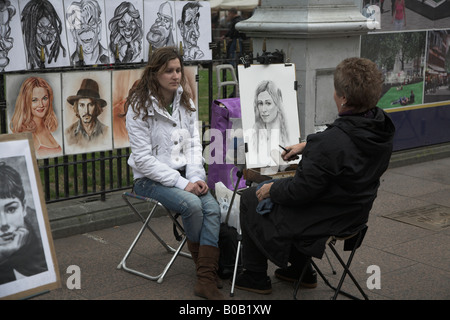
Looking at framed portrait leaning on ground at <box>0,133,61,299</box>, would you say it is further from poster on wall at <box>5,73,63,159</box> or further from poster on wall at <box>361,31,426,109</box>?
poster on wall at <box>361,31,426,109</box>

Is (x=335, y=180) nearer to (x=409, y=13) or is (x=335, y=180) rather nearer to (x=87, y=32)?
(x=87, y=32)

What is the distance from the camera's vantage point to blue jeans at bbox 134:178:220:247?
4.47 m

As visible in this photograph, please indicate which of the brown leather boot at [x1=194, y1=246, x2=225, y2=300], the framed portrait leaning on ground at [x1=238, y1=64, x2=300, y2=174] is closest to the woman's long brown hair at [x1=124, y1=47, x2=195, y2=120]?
the framed portrait leaning on ground at [x1=238, y1=64, x2=300, y2=174]

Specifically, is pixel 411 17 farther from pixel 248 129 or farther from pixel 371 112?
pixel 371 112

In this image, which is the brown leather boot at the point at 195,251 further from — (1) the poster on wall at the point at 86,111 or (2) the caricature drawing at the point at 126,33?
(2) the caricature drawing at the point at 126,33

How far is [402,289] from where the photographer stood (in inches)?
182

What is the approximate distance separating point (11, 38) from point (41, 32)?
255mm

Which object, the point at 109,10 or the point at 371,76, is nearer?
the point at 371,76

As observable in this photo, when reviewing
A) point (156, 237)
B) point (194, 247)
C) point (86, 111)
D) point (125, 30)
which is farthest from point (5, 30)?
point (194, 247)

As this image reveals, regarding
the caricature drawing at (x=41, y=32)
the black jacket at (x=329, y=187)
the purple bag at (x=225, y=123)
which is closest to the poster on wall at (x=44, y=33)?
the caricature drawing at (x=41, y=32)

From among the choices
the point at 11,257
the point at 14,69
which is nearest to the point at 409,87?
the point at 14,69

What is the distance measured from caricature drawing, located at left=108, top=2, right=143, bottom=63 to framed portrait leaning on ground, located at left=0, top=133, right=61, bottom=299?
2.46m

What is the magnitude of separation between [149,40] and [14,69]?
1309 mm

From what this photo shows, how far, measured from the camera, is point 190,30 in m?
6.37
